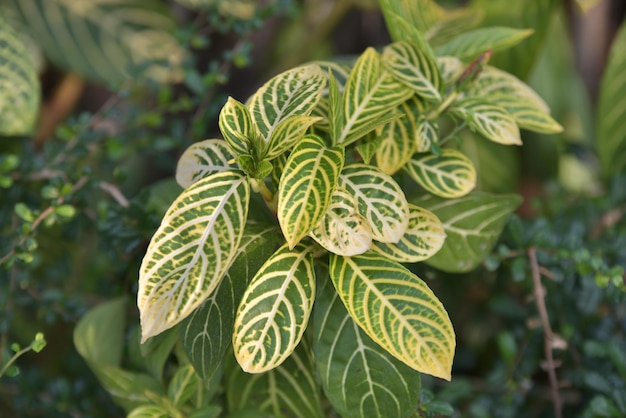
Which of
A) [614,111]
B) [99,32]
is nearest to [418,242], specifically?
[614,111]

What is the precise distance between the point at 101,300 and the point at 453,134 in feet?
2.23

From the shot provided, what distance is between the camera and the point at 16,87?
1.03 metres

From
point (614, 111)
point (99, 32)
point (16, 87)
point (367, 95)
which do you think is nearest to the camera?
point (367, 95)

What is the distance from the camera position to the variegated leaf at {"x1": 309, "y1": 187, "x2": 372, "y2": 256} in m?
0.63

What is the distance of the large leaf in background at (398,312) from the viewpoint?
2.05ft

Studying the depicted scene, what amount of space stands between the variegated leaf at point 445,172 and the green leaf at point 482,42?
154 mm

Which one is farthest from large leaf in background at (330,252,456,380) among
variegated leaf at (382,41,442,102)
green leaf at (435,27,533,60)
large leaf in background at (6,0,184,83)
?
large leaf in background at (6,0,184,83)

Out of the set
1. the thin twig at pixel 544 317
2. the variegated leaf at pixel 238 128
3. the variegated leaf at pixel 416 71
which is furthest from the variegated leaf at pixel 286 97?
the thin twig at pixel 544 317

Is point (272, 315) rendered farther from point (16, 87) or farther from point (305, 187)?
point (16, 87)

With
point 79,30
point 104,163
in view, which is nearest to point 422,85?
point 104,163

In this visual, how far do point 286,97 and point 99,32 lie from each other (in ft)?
3.11

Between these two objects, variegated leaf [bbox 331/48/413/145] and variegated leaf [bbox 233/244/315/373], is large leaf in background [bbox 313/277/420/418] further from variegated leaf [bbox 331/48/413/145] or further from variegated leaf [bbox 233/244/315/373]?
variegated leaf [bbox 331/48/413/145]

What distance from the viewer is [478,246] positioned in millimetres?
800

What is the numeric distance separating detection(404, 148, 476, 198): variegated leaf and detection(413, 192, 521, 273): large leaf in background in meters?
0.06
